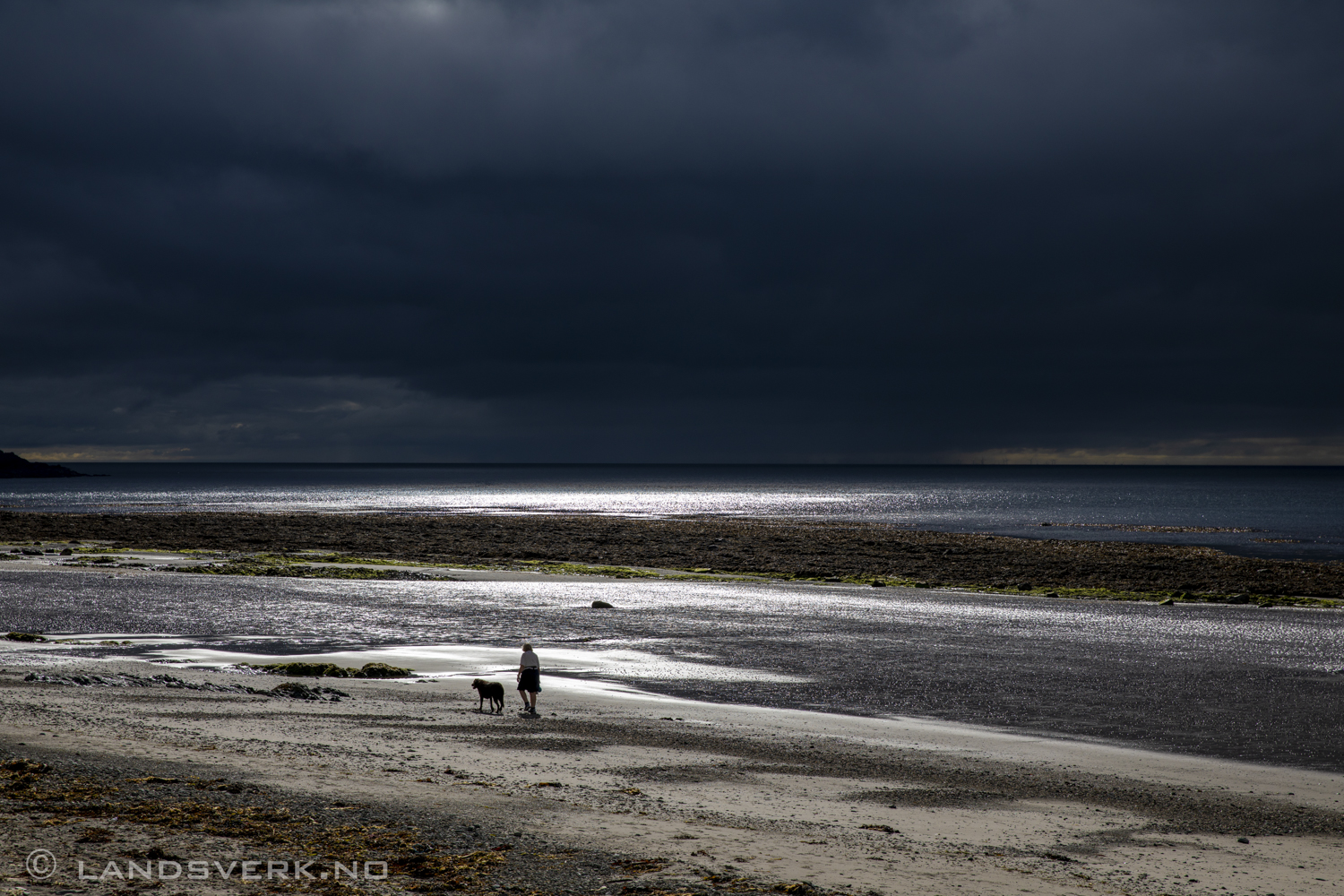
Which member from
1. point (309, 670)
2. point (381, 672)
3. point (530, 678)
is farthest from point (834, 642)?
point (309, 670)

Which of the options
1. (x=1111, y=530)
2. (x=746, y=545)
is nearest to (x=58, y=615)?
(x=746, y=545)

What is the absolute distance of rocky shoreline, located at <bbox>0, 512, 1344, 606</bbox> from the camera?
135 feet

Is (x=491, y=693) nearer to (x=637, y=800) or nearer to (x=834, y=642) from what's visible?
(x=637, y=800)

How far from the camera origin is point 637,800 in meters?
9.63

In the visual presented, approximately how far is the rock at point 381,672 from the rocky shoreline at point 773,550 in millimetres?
27026

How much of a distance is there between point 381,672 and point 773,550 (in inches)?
1562

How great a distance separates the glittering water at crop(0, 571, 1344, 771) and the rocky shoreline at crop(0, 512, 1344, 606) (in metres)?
7.05

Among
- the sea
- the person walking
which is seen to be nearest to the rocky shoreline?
the sea

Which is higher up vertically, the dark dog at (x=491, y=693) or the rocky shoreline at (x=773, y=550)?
the dark dog at (x=491, y=693)

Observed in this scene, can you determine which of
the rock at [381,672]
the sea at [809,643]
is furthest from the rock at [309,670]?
the sea at [809,643]

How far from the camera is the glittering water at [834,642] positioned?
54.0 ft

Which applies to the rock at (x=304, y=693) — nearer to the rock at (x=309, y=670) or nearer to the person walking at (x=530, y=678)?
the rock at (x=309, y=670)

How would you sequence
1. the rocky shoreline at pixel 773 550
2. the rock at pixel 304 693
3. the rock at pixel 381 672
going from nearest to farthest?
the rock at pixel 304 693 → the rock at pixel 381 672 → the rocky shoreline at pixel 773 550

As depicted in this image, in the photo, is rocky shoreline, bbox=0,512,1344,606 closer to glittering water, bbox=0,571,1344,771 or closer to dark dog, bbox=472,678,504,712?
glittering water, bbox=0,571,1344,771
